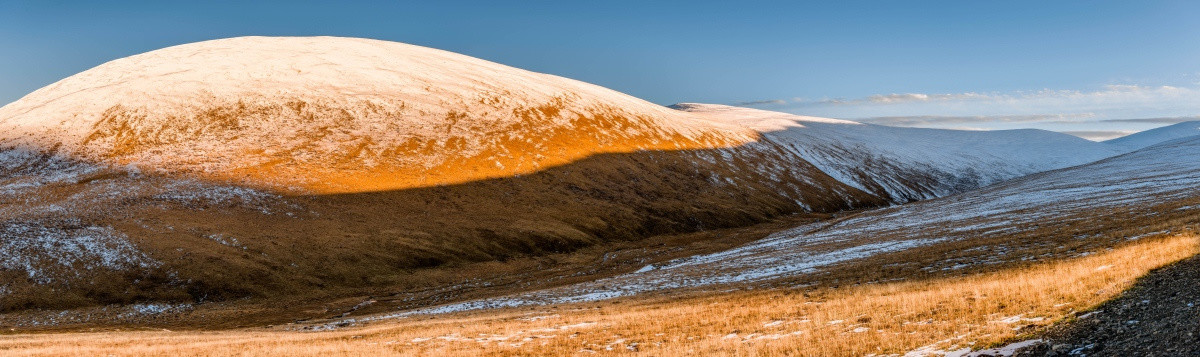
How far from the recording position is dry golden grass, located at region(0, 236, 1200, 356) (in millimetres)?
20312

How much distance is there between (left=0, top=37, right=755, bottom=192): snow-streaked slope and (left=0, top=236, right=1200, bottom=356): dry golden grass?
172 feet

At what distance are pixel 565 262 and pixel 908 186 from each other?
10376 cm

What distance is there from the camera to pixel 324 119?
354 feet

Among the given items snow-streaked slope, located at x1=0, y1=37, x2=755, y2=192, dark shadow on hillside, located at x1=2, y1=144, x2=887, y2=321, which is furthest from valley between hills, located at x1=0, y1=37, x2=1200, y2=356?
snow-streaked slope, located at x1=0, y1=37, x2=755, y2=192

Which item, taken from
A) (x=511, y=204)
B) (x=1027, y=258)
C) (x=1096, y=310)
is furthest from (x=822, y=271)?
(x=511, y=204)

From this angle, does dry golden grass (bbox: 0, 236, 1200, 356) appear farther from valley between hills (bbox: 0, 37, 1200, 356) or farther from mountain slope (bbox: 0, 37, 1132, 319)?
mountain slope (bbox: 0, 37, 1132, 319)

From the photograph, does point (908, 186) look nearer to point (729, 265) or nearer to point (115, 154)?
point (729, 265)

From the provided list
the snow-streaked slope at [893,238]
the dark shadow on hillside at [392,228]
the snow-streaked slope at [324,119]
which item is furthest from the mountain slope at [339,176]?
the snow-streaked slope at [893,238]

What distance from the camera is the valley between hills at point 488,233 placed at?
24766mm

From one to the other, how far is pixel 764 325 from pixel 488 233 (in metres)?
53.7

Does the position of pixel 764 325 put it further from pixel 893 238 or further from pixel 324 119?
pixel 324 119

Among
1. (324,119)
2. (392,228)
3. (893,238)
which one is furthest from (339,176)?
(893,238)

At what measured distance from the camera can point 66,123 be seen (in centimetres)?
9994

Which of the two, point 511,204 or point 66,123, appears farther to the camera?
point 66,123
